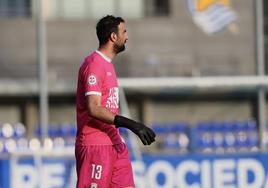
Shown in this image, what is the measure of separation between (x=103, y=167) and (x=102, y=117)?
388mm

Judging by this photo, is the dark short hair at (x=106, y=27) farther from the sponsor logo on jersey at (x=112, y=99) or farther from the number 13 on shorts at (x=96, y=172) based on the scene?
the number 13 on shorts at (x=96, y=172)

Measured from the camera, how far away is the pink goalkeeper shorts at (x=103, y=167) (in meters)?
5.37

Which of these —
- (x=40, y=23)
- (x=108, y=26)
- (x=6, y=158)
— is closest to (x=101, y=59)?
(x=108, y=26)

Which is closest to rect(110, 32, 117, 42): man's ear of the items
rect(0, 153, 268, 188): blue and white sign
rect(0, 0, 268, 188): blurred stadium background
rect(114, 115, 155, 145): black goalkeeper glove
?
rect(114, 115, 155, 145): black goalkeeper glove

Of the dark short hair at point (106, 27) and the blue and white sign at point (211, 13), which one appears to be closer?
the dark short hair at point (106, 27)

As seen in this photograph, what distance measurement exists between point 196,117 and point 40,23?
11.2 meters

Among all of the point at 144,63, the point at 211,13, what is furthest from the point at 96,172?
the point at 144,63

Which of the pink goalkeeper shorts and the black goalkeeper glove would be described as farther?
the pink goalkeeper shorts

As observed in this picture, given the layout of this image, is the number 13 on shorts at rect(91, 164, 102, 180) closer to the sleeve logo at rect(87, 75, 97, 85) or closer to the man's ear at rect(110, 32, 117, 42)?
the sleeve logo at rect(87, 75, 97, 85)

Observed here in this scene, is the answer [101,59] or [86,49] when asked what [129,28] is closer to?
[86,49]

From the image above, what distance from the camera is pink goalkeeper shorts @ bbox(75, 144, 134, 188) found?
5.37m

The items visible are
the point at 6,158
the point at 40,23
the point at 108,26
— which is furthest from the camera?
the point at 40,23

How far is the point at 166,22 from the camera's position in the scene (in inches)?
937

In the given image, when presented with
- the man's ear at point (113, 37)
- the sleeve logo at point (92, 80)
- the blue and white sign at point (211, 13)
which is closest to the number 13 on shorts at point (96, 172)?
the sleeve logo at point (92, 80)
